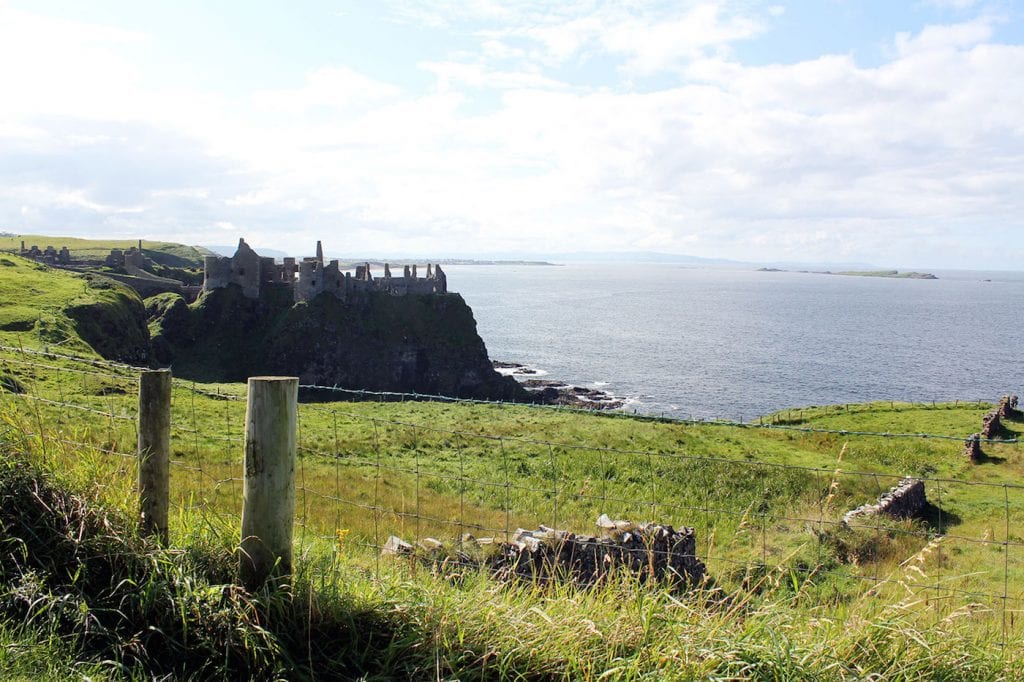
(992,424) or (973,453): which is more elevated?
(992,424)

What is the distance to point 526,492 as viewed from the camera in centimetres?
2042

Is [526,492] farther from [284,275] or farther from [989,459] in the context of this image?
[284,275]

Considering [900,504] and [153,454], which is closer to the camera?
[153,454]

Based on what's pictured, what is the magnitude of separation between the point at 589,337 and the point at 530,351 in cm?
2313

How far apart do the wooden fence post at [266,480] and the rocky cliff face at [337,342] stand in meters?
62.0

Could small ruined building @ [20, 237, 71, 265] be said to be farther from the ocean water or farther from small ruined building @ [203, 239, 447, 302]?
the ocean water

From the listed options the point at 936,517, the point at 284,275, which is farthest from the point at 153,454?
the point at 284,275

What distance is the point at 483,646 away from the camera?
17.9 feet

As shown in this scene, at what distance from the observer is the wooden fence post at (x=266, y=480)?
19.1ft

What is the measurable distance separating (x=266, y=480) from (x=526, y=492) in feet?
49.6

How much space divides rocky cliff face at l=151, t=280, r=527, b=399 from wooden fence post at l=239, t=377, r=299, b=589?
62.0 m

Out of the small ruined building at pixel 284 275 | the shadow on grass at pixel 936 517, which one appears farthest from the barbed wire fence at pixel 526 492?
the small ruined building at pixel 284 275

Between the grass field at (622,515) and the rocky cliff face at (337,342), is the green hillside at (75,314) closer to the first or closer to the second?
the rocky cliff face at (337,342)

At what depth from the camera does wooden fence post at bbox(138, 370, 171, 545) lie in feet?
20.5
